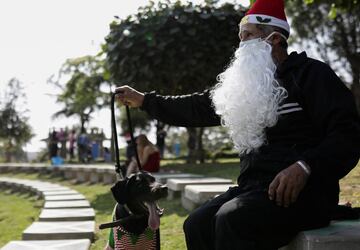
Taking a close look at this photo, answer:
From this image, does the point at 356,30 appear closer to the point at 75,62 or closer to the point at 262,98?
the point at 75,62

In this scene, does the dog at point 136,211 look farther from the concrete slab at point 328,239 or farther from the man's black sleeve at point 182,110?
the concrete slab at point 328,239

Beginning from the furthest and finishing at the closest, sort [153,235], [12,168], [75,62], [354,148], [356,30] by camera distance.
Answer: [75,62] < [356,30] < [12,168] < [153,235] < [354,148]

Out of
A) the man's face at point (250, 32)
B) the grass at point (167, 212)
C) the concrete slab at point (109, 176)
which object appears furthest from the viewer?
the concrete slab at point (109, 176)

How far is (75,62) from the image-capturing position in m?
25.0

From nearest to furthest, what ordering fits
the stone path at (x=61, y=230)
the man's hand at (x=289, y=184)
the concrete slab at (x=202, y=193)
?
1. the man's hand at (x=289, y=184)
2. the stone path at (x=61, y=230)
3. the concrete slab at (x=202, y=193)

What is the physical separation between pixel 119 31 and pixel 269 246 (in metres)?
7.81

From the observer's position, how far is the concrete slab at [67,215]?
6.02 meters

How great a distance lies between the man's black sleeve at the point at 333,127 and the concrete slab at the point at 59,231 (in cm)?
330

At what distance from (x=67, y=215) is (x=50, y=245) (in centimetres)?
153

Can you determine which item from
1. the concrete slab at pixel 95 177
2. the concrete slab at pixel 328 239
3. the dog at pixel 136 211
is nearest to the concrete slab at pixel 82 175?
the concrete slab at pixel 95 177

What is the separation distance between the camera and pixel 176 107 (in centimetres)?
307

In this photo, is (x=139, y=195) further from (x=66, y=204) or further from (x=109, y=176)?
(x=109, y=176)

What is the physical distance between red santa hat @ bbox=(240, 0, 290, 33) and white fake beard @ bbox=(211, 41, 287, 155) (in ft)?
0.48

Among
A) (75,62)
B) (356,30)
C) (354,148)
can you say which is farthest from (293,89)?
(75,62)
